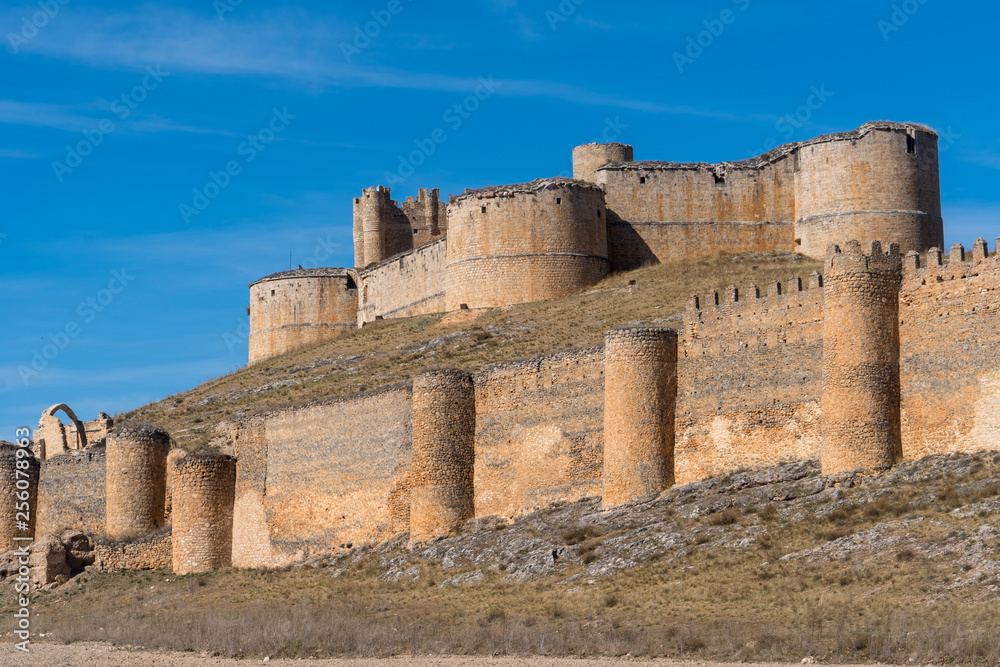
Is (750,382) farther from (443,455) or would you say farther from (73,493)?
(73,493)

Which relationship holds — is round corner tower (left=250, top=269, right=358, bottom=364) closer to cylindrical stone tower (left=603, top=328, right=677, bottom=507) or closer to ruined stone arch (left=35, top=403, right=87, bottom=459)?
ruined stone arch (left=35, top=403, right=87, bottom=459)

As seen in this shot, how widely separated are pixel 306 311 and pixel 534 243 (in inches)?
587

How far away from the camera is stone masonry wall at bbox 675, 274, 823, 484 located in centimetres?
3023

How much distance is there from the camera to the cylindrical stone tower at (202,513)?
39.2 m

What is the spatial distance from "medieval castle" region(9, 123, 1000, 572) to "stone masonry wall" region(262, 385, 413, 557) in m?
0.05

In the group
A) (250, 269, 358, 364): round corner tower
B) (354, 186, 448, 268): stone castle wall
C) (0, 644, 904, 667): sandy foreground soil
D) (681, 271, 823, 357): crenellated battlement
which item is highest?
(354, 186, 448, 268): stone castle wall

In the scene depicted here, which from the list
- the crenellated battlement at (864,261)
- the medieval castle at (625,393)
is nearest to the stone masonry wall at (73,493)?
the medieval castle at (625,393)

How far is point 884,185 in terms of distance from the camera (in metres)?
51.6

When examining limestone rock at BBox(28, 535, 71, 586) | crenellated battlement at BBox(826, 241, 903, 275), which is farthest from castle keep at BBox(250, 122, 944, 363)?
crenellated battlement at BBox(826, 241, 903, 275)

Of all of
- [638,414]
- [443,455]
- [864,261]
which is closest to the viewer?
[864,261]

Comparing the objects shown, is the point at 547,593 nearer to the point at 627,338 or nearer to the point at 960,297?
the point at 627,338

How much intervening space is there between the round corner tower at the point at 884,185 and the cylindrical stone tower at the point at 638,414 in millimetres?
20821

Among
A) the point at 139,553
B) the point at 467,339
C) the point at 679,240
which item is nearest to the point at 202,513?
the point at 139,553

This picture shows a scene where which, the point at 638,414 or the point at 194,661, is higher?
the point at 638,414
